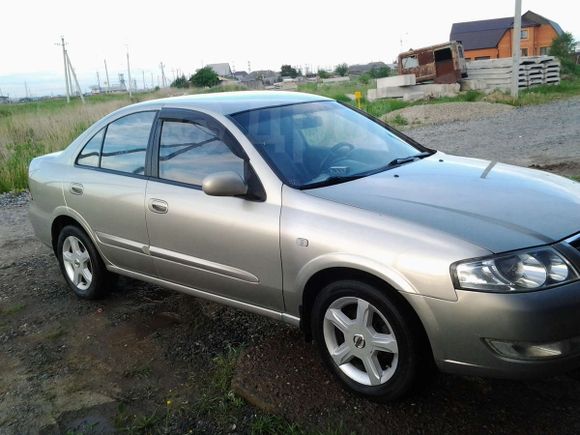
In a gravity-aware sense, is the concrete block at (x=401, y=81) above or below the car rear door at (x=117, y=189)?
above

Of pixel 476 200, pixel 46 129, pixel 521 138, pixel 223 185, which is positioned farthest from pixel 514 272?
pixel 46 129

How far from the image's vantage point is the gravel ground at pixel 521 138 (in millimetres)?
9305

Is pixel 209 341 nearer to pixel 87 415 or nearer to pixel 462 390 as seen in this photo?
pixel 87 415

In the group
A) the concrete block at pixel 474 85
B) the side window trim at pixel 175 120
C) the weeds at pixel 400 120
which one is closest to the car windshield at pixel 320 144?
the side window trim at pixel 175 120

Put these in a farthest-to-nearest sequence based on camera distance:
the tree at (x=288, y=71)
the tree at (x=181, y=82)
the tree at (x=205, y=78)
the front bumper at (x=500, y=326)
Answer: the tree at (x=288, y=71), the tree at (x=181, y=82), the tree at (x=205, y=78), the front bumper at (x=500, y=326)

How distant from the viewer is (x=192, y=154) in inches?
147

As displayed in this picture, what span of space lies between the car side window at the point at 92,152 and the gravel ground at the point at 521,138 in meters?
6.32

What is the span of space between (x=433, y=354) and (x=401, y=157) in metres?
1.61

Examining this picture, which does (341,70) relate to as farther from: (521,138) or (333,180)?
(333,180)

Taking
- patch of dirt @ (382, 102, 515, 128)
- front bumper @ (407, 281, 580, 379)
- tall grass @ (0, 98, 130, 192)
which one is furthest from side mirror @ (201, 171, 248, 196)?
patch of dirt @ (382, 102, 515, 128)

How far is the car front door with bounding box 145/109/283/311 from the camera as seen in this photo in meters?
3.22

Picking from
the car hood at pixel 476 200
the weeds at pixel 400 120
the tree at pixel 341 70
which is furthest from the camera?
the tree at pixel 341 70

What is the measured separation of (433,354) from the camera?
8.61 ft

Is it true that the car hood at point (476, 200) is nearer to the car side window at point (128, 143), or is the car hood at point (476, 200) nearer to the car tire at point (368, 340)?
the car tire at point (368, 340)
